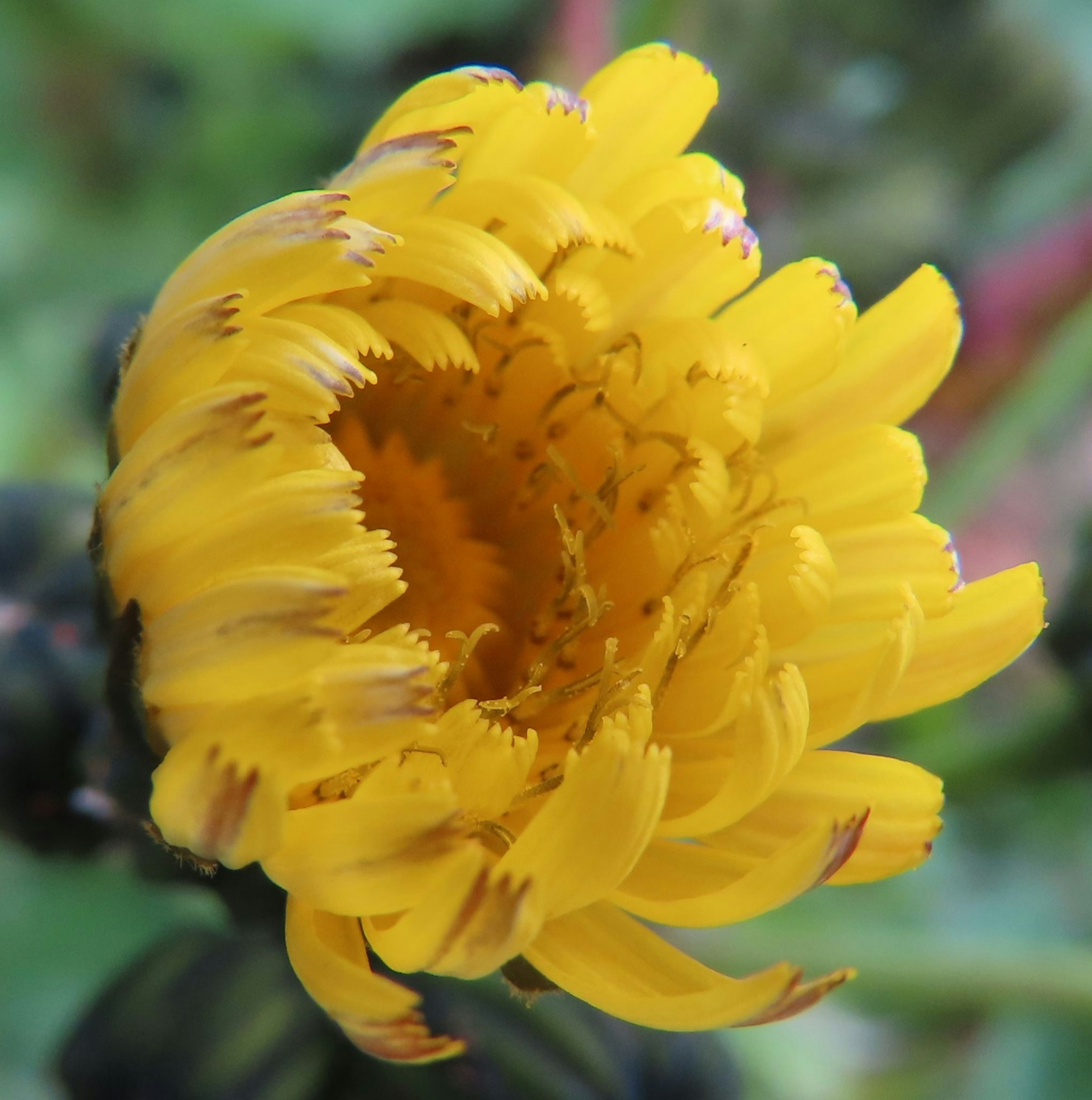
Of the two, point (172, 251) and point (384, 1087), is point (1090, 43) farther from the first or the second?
point (384, 1087)

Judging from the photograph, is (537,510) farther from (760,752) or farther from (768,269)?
(768,269)

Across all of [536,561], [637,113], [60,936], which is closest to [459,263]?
[637,113]

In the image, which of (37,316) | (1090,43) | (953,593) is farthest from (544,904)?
(1090,43)

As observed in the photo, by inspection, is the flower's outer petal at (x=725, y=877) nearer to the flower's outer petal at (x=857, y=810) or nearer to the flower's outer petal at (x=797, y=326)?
the flower's outer petal at (x=857, y=810)

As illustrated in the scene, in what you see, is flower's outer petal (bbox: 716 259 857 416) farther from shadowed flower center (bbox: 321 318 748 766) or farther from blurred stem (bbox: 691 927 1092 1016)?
blurred stem (bbox: 691 927 1092 1016)

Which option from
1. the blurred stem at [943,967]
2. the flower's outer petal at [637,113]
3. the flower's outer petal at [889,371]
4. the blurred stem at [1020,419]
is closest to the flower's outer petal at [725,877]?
the flower's outer petal at [889,371]

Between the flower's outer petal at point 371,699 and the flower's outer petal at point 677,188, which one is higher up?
the flower's outer petal at point 677,188

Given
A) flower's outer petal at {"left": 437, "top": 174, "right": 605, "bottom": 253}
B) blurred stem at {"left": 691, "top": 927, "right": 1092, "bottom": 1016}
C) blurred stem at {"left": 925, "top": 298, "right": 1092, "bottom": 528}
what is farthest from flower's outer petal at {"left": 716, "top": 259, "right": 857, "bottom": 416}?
blurred stem at {"left": 925, "top": 298, "right": 1092, "bottom": 528}
